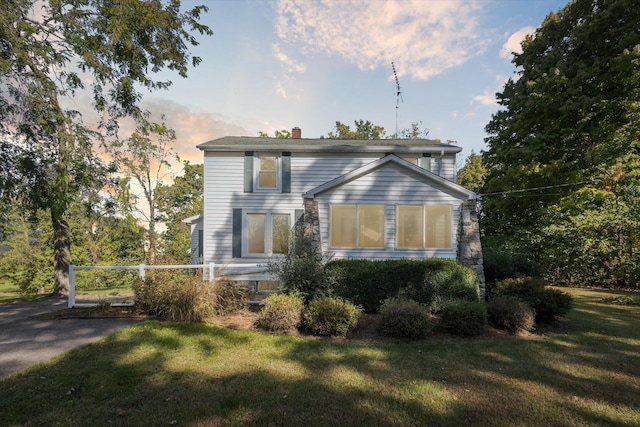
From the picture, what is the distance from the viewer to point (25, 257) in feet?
65.5

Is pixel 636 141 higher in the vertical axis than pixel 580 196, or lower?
higher

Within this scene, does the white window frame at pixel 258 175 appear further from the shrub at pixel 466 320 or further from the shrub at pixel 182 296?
the shrub at pixel 466 320

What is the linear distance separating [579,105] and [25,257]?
107 feet

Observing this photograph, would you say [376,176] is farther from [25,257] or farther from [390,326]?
[25,257]

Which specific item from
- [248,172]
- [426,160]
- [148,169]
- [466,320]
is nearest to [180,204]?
[148,169]

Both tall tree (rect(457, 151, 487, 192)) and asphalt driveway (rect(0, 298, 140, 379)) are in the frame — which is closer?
asphalt driveway (rect(0, 298, 140, 379))

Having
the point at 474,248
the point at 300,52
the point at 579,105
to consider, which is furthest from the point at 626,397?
the point at 579,105

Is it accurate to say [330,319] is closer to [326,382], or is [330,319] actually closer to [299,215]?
A: [326,382]

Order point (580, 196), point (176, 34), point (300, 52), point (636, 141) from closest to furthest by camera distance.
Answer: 1. point (176, 34)
2. point (300, 52)
3. point (636, 141)
4. point (580, 196)

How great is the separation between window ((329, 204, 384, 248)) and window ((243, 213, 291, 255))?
2862 mm

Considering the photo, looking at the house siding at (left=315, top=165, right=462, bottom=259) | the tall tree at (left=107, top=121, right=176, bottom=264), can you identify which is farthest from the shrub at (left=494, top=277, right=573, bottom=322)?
the tall tree at (left=107, top=121, right=176, bottom=264)

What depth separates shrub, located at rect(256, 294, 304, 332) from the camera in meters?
6.26

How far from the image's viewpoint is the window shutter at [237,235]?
12328mm

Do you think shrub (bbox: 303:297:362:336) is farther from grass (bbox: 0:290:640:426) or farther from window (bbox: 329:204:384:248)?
window (bbox: 329:204:384:248)
